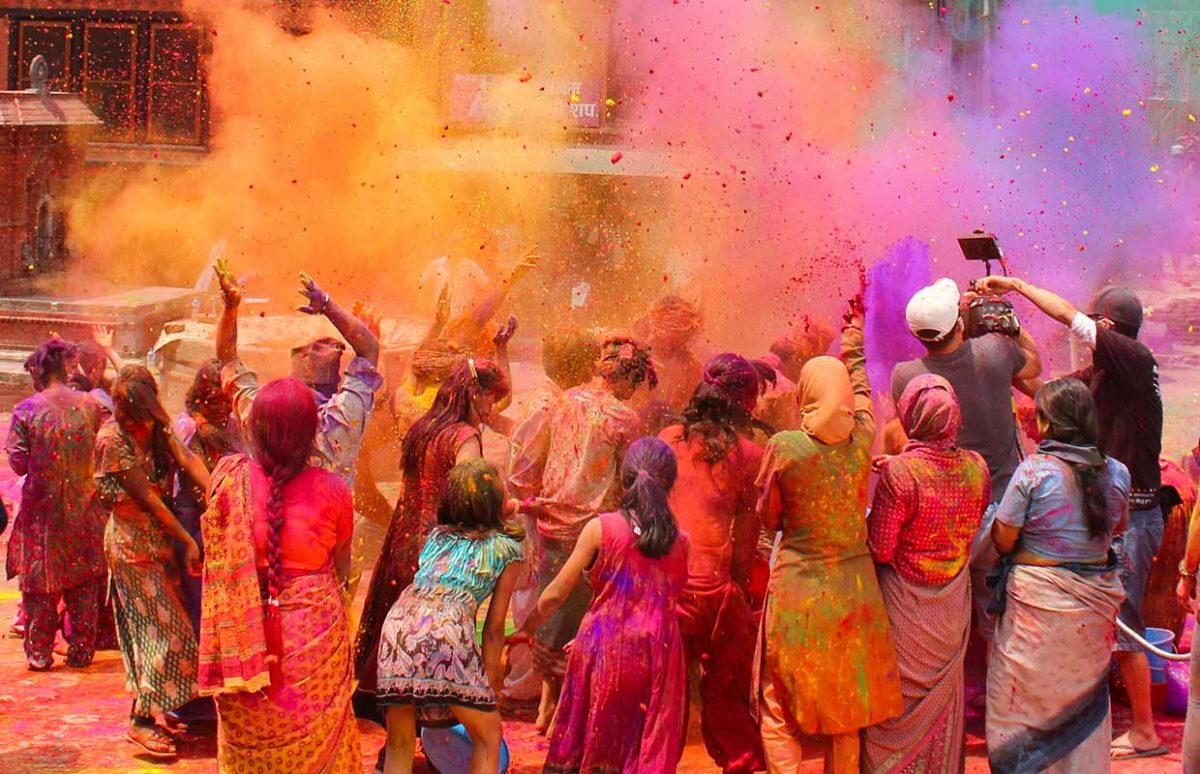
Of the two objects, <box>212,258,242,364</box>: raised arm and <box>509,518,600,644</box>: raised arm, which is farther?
<box>212,258,242,364</box>: raised arm

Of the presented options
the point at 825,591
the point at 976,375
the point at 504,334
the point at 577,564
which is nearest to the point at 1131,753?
the point at 976,375

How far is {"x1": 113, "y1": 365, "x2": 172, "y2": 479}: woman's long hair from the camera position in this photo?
596 cm

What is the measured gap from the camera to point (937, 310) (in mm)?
5871

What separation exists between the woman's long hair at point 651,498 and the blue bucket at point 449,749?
1.03 metres

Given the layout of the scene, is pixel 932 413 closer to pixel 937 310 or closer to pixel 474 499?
pixel 937 310

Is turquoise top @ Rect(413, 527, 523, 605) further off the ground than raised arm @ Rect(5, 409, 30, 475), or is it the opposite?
raised arm @ Rect(5, 409, 30, 475)

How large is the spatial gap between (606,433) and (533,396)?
50 centimetres

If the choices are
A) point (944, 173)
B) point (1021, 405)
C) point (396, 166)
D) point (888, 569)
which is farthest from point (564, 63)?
point (888, 569)

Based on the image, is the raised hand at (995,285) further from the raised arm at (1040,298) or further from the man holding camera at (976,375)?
the man holding camera at (976,375)

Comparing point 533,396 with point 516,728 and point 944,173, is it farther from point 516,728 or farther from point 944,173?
point 944,173

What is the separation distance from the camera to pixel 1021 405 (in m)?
7.21

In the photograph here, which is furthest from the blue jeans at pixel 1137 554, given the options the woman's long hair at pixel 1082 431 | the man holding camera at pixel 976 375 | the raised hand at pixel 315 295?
the raised hand at pixel 315 295

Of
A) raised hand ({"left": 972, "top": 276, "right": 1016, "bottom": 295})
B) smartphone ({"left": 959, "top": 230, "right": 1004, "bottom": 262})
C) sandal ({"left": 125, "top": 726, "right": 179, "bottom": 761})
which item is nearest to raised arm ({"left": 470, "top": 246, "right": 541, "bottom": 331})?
smartphone ({"left": 959, "top": 230, "right": 1004, "bottom": 262})

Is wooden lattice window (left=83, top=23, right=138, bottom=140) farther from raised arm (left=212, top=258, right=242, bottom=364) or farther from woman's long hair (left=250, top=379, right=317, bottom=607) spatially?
woman's long hair (left=250, top=379, right=317, bottom=607)
